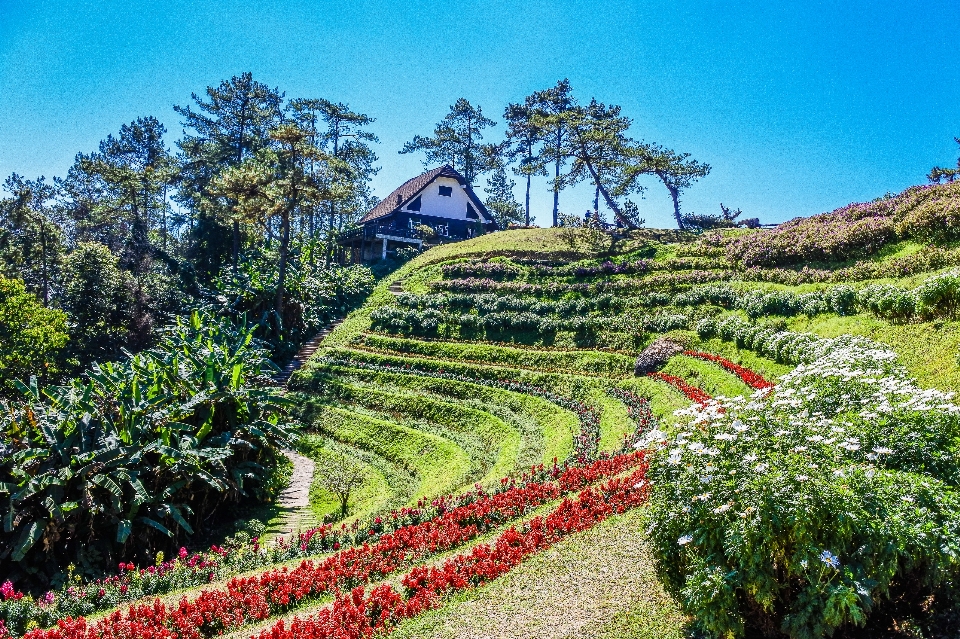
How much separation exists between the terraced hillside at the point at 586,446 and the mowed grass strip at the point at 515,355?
145 mm

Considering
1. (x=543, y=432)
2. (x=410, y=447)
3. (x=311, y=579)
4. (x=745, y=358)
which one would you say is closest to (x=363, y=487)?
(x=410, y=447)

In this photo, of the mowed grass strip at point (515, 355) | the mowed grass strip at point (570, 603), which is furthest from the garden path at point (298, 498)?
the mowed grass strip at point (515, 355)

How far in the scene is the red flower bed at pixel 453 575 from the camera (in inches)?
285

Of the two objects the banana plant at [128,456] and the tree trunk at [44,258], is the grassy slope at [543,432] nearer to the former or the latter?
the banana plant at [128,456]

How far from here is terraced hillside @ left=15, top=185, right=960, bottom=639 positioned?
6023 mm

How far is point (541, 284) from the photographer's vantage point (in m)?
35.2

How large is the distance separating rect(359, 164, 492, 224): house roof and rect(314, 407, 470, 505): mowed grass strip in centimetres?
3306

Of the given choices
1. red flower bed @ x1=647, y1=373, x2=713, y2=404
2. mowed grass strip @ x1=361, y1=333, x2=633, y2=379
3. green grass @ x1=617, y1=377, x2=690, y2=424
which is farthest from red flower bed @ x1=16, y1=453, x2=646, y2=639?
mowed grass strip @ x1=361, y1=333, x2=633, y2=379

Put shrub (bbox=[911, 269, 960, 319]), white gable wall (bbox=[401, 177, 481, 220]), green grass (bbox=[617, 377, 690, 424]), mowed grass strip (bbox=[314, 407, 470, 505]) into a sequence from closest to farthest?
shrub (bbox=[911, 269, 960, 319])
mowed grass strip (bbox=[314, 407, 470, 505])
green grass (bbox=[617, 377, 690, 424])
white gable wall (bbox=[401, 177, 481, 220])

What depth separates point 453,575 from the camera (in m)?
8.24

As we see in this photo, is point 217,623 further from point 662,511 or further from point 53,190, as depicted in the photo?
point 53,190

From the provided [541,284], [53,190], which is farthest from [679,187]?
[53,190]

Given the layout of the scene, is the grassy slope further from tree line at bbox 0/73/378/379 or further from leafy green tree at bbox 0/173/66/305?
leafy green tree at bbox 0/173/66/305

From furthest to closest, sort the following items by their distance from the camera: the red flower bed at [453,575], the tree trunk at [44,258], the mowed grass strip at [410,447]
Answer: the tree trunk at [44,258] < the mowed grass strip at [410,447] < the red flower bed at [453,575]
